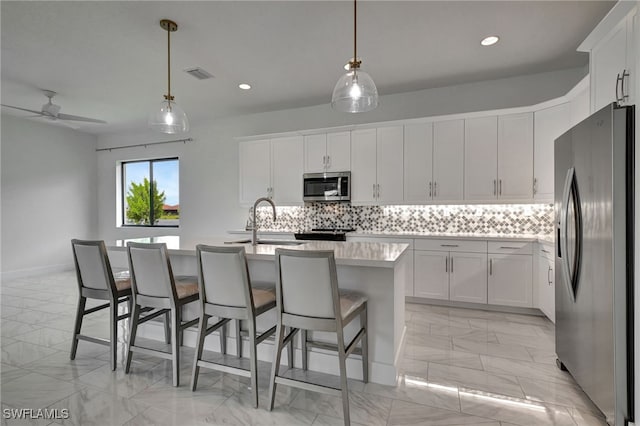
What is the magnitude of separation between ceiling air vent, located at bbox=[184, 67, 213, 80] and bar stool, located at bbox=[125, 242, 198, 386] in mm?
2383

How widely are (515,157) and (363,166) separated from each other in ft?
6.33

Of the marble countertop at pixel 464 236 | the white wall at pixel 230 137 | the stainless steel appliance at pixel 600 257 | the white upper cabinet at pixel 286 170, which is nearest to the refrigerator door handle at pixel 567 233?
the stainless steel appliance at pixel 600 257

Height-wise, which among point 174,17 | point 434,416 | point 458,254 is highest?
point 174,17

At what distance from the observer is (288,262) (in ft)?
6.13

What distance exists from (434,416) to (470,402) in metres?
0.32

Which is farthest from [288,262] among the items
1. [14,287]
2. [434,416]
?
[14,287]

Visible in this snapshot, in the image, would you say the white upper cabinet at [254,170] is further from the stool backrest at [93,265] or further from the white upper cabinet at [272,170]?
the stool backrest at [93,265]

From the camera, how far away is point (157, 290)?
2318 mm

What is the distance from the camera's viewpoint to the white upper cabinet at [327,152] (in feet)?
15.5

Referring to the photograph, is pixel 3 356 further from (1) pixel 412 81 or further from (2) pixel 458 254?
(1) pixel 412 81

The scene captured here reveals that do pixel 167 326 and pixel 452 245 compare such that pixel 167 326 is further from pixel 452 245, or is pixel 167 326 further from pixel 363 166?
pixel 452 245

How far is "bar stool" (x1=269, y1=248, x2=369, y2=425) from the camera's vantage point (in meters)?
1.78

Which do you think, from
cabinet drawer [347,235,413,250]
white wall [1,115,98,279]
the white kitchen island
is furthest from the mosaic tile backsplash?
white wall [1,115,98,279]

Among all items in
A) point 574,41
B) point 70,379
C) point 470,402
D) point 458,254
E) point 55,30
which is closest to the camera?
point 470,402
